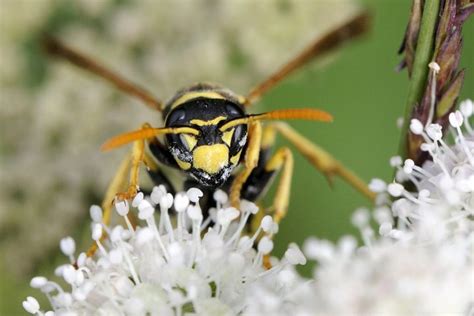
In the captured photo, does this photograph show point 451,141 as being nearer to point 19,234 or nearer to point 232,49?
point 232,49

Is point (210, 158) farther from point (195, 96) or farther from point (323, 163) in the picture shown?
point (323, 163)

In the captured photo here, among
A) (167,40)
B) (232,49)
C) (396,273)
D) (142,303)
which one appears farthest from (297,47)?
(396,273)

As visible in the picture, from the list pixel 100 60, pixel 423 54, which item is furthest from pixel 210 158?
pixel 100 60

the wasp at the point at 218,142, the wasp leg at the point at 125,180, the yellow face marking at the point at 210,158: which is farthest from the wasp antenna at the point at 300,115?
the wasp leg at the point at 125,180

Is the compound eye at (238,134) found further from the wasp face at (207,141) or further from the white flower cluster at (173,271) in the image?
the white flower cluster at (173,271)

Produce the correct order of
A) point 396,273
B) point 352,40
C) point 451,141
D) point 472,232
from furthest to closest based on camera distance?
1. point 352,40
2. point 451,141
3. point 472,232
4. point 396,273

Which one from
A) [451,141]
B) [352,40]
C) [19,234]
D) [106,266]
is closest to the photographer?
[106,266]

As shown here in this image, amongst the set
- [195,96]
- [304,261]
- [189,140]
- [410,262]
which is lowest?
[410,262]
